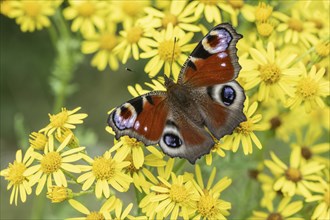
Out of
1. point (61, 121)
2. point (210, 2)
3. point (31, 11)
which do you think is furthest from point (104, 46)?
point (61, 121)

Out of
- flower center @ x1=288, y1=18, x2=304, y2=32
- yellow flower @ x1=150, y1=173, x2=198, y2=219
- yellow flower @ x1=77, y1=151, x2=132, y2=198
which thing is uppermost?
flower center @ x1=288, y1=18, x2=304, y2=32

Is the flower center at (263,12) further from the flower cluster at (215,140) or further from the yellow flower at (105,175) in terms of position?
the yellow flower at (105,175)

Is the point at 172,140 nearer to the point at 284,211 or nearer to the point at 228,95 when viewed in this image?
the point at 228,95

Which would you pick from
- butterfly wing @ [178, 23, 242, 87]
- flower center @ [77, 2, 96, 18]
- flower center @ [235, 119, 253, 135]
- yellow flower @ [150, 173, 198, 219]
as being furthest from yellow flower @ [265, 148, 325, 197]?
flower center @ [77, 2, 96, 18]

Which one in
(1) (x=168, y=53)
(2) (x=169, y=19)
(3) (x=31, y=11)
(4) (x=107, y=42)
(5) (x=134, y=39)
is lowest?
(1) (x=168, y=53)

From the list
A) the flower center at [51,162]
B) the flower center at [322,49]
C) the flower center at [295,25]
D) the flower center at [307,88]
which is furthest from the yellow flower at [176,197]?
the flower center at [295,25]

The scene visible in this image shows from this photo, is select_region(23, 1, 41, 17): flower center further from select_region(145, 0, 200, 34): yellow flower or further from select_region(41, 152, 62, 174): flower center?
select_region(41, 152, 62, 174): flower center

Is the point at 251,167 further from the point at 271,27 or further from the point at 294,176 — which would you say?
the point at 271,27
